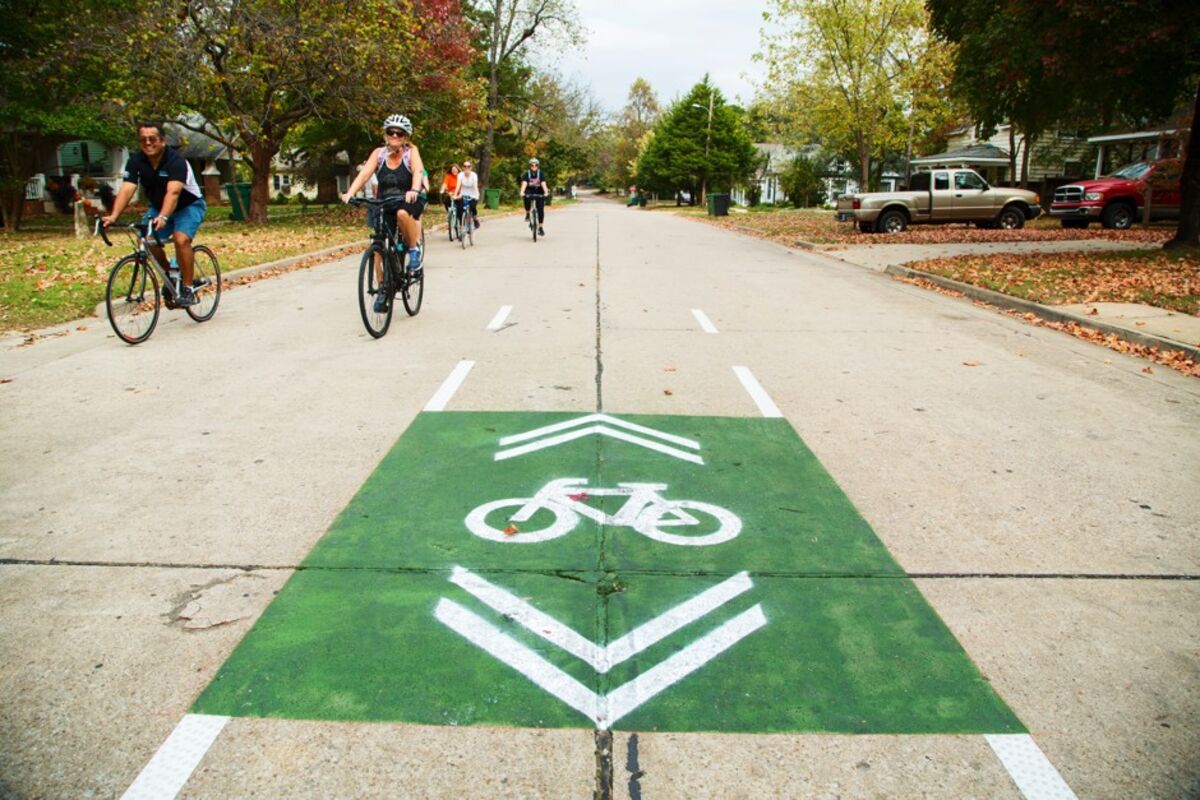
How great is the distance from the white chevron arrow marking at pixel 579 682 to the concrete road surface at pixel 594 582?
0.02 metres

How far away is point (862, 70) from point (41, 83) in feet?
108

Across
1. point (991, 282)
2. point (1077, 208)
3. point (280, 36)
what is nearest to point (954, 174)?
point (1077, 208)

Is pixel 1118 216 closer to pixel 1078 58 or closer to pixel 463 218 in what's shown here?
pixel 1078 58

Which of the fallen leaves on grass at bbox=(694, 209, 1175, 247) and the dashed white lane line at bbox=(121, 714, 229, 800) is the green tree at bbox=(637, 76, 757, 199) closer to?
the fallen leaves on grass at bbox=(694, 209, 1175, 247)

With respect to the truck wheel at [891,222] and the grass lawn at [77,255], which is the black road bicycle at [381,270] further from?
the truck wheel at [891,222]

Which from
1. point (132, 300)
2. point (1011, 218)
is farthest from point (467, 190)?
point (1011, 218)

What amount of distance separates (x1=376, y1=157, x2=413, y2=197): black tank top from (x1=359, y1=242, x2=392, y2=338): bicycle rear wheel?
3.38 feet

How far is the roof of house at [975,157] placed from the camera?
50.2 metres

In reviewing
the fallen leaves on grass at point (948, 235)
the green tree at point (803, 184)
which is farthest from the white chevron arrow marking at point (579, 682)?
the green tree at point (803, 184)

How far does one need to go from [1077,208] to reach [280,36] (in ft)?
79.0

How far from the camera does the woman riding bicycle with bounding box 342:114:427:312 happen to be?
367 inches

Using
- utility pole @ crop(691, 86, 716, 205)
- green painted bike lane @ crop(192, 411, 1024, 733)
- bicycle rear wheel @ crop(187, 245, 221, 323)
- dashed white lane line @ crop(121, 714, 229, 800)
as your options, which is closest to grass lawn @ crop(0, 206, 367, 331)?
bicycle rear wheel @ crop(187, 245, 221, 323)

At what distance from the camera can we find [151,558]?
386 cm

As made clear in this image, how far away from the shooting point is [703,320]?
10477mm
